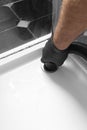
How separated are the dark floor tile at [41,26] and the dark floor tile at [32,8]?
0.04 meters

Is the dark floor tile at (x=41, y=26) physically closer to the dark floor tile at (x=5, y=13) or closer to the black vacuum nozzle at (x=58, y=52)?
the dark floor tile at (x=5, y=13)

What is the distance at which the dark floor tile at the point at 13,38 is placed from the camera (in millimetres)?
1173

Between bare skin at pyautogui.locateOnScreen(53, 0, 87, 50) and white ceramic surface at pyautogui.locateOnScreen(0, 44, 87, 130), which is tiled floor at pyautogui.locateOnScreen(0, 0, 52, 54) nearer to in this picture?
white ceramic surface at pyautogui.locateOnScreen(0, 44, 87, 130)

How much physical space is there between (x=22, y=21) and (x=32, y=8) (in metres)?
0.13

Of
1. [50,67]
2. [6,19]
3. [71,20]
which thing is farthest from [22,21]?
[71,20]

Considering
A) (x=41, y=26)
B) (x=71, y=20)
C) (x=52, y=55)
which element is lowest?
(x=41, y=26)

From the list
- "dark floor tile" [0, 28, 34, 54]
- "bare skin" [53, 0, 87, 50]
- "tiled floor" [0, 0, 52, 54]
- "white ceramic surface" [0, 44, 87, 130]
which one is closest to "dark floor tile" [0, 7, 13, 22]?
"tiled floor" [0, 0, 52, 54]

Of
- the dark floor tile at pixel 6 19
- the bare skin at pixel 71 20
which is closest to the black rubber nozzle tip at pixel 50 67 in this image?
the bare skin at pixel 71 20

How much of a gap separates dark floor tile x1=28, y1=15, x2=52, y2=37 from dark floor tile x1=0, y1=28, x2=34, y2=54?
0.14ft

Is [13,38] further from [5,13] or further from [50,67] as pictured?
[50,67]

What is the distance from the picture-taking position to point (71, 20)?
0.65 m

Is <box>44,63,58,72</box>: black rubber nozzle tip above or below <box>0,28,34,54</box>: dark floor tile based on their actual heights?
above

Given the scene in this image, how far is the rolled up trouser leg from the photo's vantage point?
0.85m

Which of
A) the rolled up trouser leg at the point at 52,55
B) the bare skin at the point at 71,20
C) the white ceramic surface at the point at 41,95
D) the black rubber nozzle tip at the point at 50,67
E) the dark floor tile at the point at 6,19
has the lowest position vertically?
the dark floor tile at the point at 6,19
